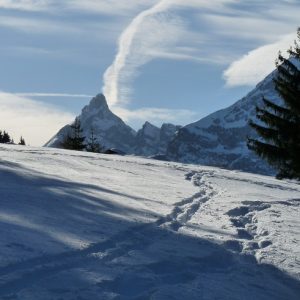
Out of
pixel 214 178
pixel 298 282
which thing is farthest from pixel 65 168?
pixel 298 282

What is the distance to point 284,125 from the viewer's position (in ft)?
64.4

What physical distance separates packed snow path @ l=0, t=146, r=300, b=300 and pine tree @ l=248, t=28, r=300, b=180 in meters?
6.38

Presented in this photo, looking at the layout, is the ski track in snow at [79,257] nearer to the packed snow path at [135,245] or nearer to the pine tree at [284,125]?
Result: the packed snow path at [135,245]

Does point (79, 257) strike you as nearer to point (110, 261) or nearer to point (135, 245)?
point (110, 261)

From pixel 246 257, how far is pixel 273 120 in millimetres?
12733

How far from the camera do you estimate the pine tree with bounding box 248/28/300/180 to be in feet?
62.2

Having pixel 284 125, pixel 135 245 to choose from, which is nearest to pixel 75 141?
pixel 284 125

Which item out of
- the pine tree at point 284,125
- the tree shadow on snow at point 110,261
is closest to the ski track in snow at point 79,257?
the tree shadow on snow at point 110,261

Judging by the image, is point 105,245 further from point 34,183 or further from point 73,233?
point 34,183

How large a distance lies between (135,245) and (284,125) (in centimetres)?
1318

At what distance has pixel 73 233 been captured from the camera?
303 inches

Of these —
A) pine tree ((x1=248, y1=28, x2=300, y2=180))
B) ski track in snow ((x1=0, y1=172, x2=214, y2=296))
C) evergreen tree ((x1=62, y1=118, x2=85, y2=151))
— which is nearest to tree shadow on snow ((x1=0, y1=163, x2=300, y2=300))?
ski track in snow ((x1=0, y1=172, x2=214, y2=296))

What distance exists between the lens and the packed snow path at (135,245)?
588 centimetres

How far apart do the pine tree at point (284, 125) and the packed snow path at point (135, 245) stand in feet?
20.9
